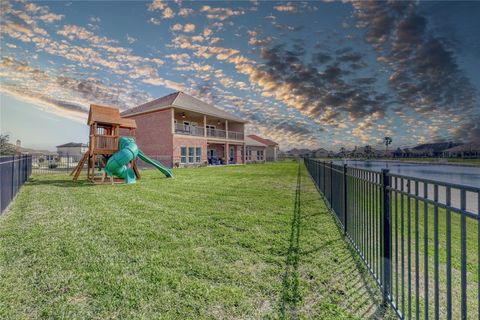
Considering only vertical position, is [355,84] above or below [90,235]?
above

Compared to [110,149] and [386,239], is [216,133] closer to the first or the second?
[110,149]

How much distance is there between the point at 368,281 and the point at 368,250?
507 millimetres

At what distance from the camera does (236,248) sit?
4.02m

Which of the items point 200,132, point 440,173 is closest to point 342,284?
point 440,173

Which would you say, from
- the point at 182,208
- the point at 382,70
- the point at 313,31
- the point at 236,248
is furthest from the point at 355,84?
the point at 236,248

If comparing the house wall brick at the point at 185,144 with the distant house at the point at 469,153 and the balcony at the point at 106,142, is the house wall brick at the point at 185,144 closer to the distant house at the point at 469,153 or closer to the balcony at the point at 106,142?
the balcony at the point at 106,142

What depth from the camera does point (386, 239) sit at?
103 inches

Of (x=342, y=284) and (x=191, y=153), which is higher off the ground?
(x=191, y=153)

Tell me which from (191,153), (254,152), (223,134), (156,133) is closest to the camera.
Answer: (156,133)

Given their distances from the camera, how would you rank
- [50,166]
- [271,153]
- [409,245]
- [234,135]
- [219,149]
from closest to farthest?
[409,245]
[50,166]
[234,135]
[219,149]
[271,153]

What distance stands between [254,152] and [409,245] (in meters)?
48.6

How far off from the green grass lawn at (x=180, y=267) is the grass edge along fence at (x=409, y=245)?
301 millimetres

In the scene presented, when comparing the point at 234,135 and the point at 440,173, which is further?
the point at 234,135

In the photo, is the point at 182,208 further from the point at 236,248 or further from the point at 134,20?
the point at 134,20
